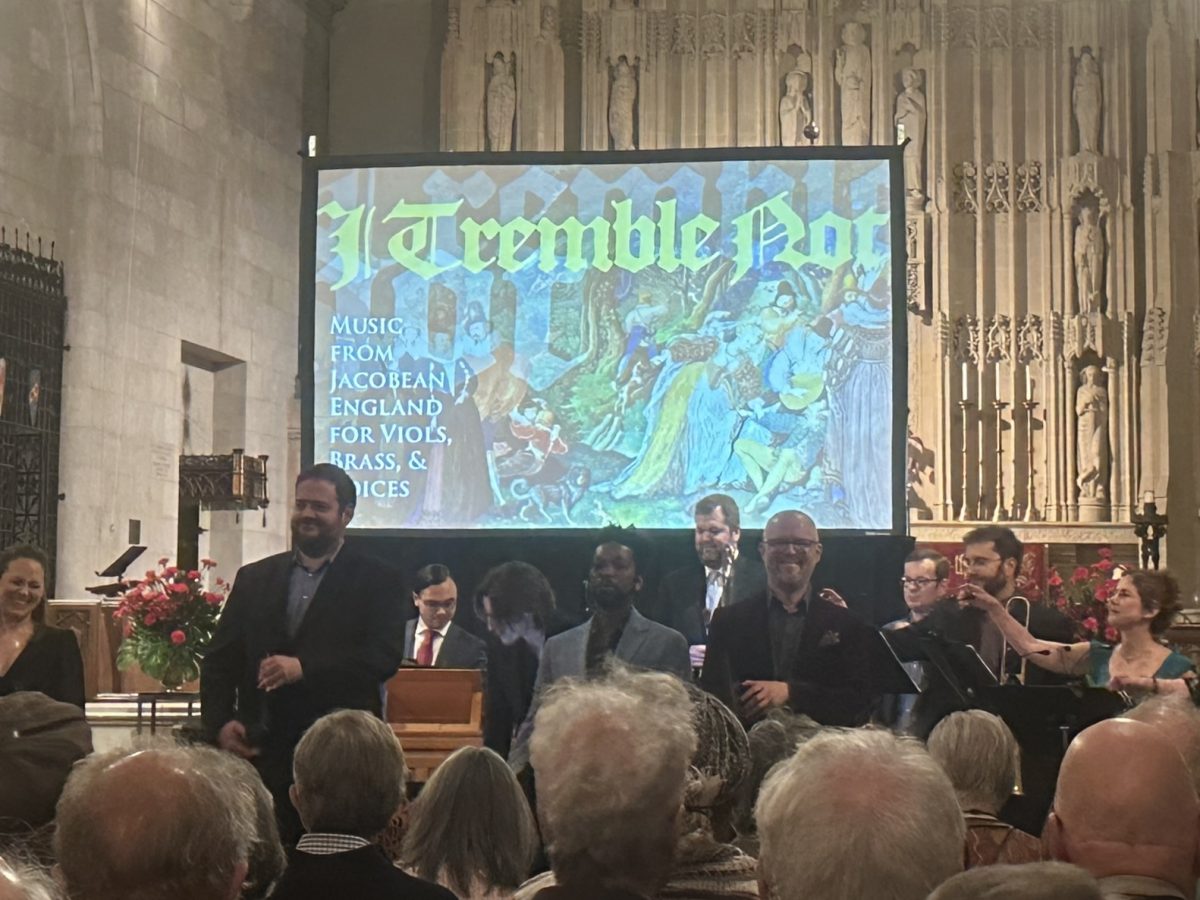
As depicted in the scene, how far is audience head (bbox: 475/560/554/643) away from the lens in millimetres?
5586

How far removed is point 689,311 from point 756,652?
11.5 ft

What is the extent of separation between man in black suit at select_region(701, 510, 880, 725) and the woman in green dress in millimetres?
629

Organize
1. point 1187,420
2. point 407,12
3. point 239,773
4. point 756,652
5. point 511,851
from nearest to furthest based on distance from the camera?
point 239,773 < point 511,851 < point 756,652 < point 1187,420 < point 407,12

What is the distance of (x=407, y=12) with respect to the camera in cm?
1598

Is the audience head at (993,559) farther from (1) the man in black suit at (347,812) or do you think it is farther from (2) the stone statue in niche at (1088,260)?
(2) the stone statue in niche at (1088,260)

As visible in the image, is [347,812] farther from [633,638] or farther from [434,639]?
[434,639]

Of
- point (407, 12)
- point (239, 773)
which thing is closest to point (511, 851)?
point (239, 773)

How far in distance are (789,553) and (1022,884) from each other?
135 inches

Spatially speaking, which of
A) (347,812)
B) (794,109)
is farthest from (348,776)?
(794,109)

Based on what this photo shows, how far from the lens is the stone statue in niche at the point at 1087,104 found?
559 inches

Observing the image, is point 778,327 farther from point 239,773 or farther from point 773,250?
point 239,773

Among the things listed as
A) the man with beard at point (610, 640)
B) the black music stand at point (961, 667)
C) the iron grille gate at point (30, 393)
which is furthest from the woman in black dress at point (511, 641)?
the iron grille gate at point (30, 393)

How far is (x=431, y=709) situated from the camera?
20.4 feet

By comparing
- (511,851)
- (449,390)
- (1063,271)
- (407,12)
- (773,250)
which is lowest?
(511,851)
